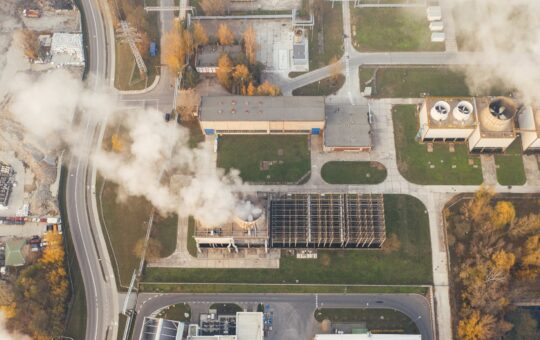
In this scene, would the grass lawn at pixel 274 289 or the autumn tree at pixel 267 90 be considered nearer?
the grass lawn at pixel 274 289

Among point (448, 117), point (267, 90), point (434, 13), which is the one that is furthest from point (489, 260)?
point (434, 13)

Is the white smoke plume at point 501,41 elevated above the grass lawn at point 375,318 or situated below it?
above

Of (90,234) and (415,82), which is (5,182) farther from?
(415,82)

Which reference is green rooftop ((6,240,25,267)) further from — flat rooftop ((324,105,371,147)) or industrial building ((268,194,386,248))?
flat rooftop ((324,105,371,147))

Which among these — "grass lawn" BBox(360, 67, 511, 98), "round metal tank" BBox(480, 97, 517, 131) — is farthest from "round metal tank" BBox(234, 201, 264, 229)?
"round metal tank" BBox(480, 97, 517, 131)

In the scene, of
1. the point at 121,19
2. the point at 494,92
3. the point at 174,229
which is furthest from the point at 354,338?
the point at 121,19

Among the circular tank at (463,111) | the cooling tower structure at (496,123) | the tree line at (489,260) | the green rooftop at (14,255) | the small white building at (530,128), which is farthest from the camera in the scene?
the small white building at (530,128)

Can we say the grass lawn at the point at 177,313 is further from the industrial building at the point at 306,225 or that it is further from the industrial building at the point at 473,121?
the industrial building at the point at 473,121

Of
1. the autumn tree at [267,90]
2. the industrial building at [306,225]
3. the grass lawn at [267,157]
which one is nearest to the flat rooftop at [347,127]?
the grass lawn at [267,157]
